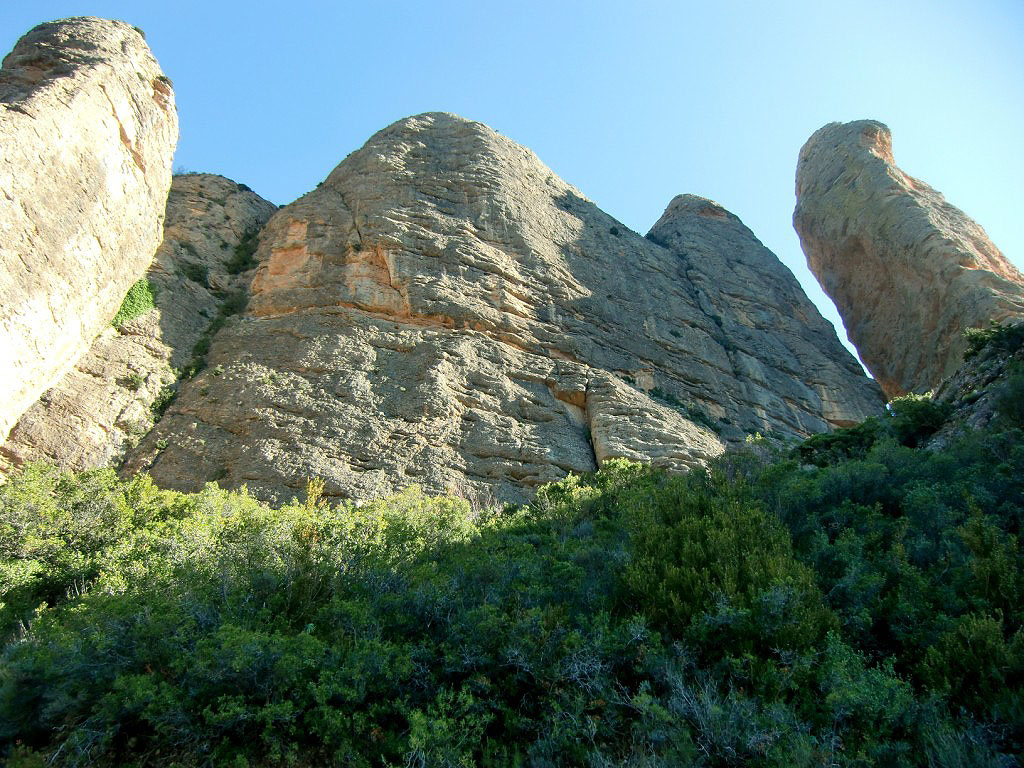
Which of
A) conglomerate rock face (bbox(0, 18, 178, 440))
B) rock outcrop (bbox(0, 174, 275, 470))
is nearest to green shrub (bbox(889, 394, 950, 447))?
rock outcrop (bbox(0, 174, 275, 470))

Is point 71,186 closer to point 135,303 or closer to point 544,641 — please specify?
point 135,303

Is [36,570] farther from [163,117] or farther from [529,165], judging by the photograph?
[529,165]

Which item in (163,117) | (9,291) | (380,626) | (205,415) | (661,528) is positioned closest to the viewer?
(380,626)

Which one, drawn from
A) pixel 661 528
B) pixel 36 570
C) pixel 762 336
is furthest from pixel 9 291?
pixel 762 336

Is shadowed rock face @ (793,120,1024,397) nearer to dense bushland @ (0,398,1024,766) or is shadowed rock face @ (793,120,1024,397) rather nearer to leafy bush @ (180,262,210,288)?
dense bushland @ (0,398,1024,766)

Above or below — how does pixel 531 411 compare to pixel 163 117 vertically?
below

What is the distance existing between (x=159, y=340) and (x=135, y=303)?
127 cm

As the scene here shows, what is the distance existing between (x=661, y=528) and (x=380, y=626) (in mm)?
3377

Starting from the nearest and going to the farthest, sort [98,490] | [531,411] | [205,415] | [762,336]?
[98,490]
[205,415]
[531,411]
[762,336]

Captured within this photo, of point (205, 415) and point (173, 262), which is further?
point (173, 262)

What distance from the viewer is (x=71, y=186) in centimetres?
1488

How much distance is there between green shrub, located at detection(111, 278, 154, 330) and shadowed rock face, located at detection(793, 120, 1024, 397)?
25.8 metres

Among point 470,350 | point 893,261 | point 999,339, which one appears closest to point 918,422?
point 999,339

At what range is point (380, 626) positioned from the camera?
5.93m
